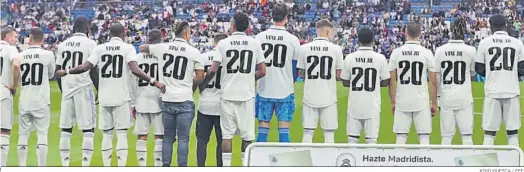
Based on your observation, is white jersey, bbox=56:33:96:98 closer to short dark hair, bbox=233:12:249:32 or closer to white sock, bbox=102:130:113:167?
white sock, bbox=102:130:113:167

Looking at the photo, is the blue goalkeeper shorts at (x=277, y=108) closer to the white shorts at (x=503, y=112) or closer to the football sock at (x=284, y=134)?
the football sock at (x=284, y=134)

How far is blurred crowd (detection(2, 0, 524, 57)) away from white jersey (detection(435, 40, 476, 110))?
20500mm

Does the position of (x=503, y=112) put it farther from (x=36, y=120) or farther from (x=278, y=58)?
(x=36, y=120)

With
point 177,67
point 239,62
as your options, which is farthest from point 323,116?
point 177,67

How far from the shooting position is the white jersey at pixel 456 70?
35.7ft

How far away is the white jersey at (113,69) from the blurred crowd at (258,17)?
810 inches

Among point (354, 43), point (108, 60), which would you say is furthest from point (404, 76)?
point (354, 43)

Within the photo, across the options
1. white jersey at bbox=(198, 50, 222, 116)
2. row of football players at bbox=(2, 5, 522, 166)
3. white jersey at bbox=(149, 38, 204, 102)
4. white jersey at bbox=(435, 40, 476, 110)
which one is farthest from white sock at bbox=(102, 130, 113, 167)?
white jersey at bbox=(435, 40, 476, 110)

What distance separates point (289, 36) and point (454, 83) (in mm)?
2116

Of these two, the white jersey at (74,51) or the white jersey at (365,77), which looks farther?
the white jersey at (74,51)

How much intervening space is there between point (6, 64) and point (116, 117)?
4.86 ft

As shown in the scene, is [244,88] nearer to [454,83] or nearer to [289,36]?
[289,36]

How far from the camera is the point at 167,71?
10.4m

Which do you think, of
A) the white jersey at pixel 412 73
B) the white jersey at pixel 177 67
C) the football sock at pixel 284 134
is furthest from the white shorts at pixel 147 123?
the white jersey at pixel 412 73
